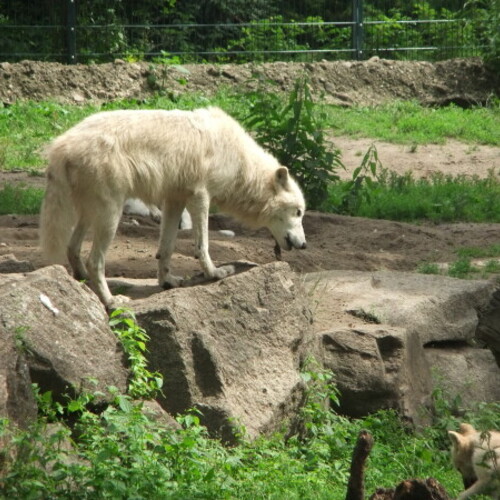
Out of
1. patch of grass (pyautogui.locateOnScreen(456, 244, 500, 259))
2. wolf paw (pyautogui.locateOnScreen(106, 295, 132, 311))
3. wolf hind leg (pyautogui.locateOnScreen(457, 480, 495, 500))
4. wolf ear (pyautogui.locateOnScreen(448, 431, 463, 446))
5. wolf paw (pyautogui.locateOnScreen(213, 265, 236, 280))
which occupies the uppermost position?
wolf paw (pyautogui.locateOnScreen(106, 295, 132, 311))

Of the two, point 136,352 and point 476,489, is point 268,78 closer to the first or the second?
point 136,352

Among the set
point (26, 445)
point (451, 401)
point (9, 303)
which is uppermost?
point (9, 303)

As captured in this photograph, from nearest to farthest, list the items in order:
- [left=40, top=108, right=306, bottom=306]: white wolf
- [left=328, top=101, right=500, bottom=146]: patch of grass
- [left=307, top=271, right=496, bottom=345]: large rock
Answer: [left=40, top=108, right=306, bottom=306]: white wolf, [left=307, top=271, right=496, bottom=345]: large rock, [left=328, top=101, right=500, bottom=146]: patch of grass

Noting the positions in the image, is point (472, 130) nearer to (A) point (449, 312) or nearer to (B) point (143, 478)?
(A) point (449, 312)

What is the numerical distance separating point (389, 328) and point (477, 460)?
6.85 ft

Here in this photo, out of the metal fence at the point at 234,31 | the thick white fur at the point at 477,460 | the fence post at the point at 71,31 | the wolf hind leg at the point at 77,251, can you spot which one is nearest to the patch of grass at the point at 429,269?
the wolf hind leg at the point at 77,251

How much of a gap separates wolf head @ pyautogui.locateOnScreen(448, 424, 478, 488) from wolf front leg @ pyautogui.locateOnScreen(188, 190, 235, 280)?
8.09ft

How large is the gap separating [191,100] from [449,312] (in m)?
9.93

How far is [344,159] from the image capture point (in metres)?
14.7

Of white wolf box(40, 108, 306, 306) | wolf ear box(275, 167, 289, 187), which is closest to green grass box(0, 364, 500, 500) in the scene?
white wolf box(40, 108, 306, 306)

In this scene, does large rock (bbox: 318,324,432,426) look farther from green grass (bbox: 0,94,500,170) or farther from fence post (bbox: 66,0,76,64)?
fence post (bbox: 66,0,76,64)

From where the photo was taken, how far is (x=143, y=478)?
475 centimetres

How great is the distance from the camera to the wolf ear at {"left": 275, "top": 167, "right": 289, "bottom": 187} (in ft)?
26.7

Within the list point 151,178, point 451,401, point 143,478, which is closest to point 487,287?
point 451,401
